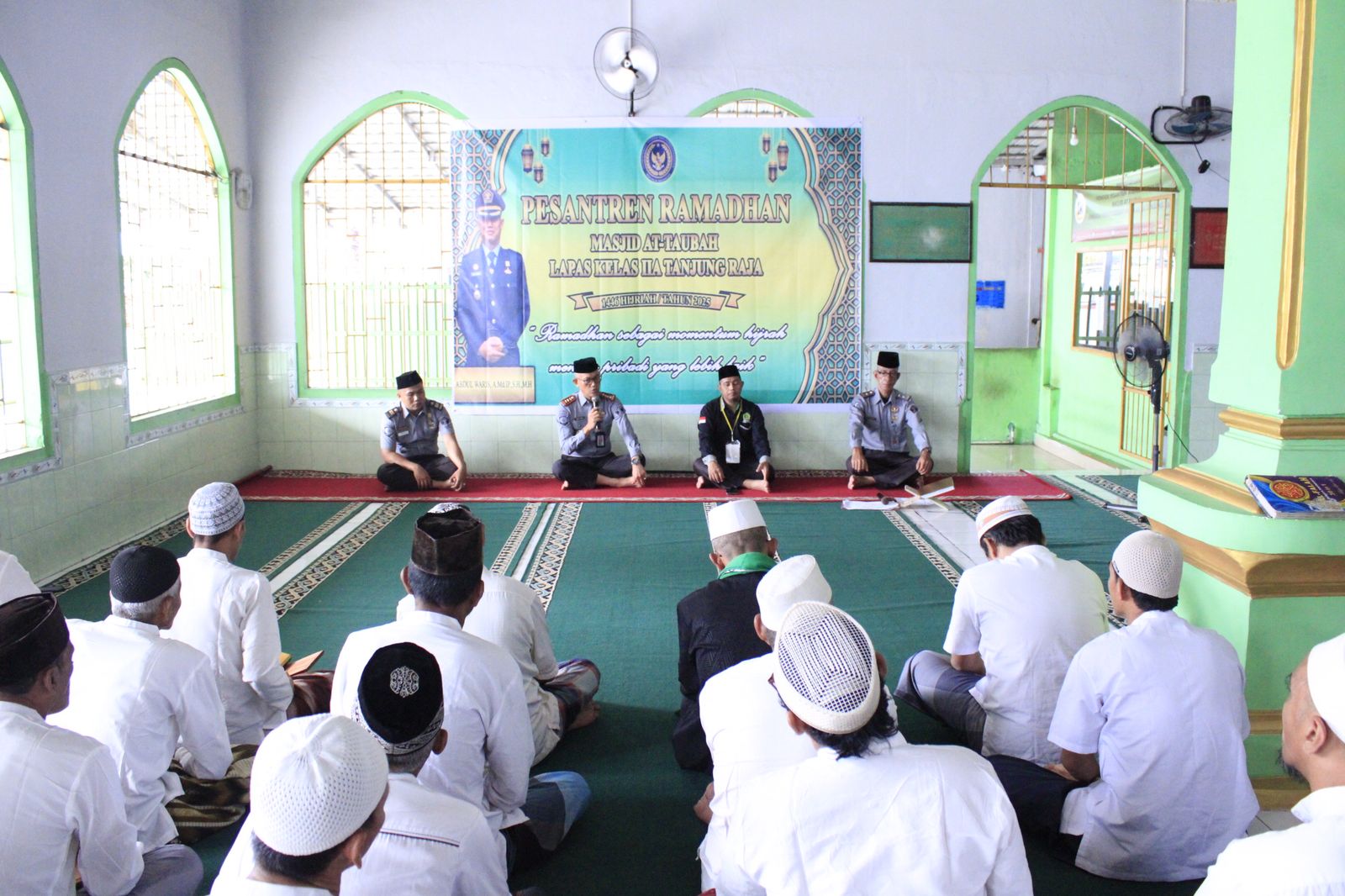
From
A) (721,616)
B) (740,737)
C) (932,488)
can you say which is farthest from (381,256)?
(740,737)

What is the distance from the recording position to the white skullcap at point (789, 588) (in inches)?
95.3

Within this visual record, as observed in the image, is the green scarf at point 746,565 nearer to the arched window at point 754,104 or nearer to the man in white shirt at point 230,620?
the man in white shirt at point 230,620

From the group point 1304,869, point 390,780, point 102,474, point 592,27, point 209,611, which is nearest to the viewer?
point 1304,869

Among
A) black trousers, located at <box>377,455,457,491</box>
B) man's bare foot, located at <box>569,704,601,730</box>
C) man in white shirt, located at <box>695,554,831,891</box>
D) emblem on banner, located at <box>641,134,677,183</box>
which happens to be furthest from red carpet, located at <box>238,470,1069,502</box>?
man in white shirt, located at <box>695,554,831,891</box>

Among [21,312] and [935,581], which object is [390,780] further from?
[21,312]

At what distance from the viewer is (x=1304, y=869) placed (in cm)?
129

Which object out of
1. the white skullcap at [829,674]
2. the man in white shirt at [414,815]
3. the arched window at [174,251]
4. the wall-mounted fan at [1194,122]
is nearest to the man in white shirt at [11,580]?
the man in white shirt at [414,815]

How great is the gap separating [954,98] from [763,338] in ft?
6.61

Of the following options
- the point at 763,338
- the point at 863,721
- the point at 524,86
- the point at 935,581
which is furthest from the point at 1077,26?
the point at 863,721

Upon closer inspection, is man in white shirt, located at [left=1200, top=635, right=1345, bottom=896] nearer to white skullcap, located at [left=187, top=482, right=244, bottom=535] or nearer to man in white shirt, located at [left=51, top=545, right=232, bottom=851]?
man in white shirt, located at [left=51, top=545, right=232, bottom=851]

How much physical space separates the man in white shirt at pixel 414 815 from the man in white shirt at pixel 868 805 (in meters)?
0.47

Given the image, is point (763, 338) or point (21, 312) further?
point (763, 338)

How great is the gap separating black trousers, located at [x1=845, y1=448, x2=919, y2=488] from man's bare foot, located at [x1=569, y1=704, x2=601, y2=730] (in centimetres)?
406

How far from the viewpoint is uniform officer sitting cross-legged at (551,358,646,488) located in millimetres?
7148
